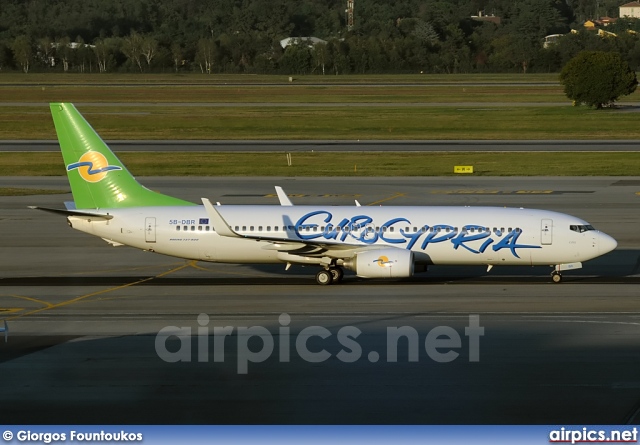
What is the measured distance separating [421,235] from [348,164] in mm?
41880

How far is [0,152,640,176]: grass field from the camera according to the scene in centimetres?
7888

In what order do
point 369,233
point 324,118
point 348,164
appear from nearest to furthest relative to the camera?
point 369,233, point 348,164, point 324,118

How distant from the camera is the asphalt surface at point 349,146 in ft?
306

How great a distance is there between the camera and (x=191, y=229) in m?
42.9

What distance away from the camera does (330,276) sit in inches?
1672

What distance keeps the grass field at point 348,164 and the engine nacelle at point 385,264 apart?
37.5 meters

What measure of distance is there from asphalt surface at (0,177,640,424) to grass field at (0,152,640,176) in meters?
25.3

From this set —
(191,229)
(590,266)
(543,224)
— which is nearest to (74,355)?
(191,229)

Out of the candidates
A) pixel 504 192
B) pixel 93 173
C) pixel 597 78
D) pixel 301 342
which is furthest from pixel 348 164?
pixel 597 78

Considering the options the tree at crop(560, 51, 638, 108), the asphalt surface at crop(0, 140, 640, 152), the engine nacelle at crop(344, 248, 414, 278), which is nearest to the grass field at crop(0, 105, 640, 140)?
the tree at crop(560, 51, 638, 108)

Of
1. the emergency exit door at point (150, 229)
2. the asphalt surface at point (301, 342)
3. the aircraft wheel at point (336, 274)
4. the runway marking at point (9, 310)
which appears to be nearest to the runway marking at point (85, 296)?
the asphalt surface at point (301, 342)

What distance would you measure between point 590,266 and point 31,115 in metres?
93.7

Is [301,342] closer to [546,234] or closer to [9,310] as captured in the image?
[9,310]

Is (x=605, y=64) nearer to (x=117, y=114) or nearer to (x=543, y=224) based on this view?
(x=117, y=114)
